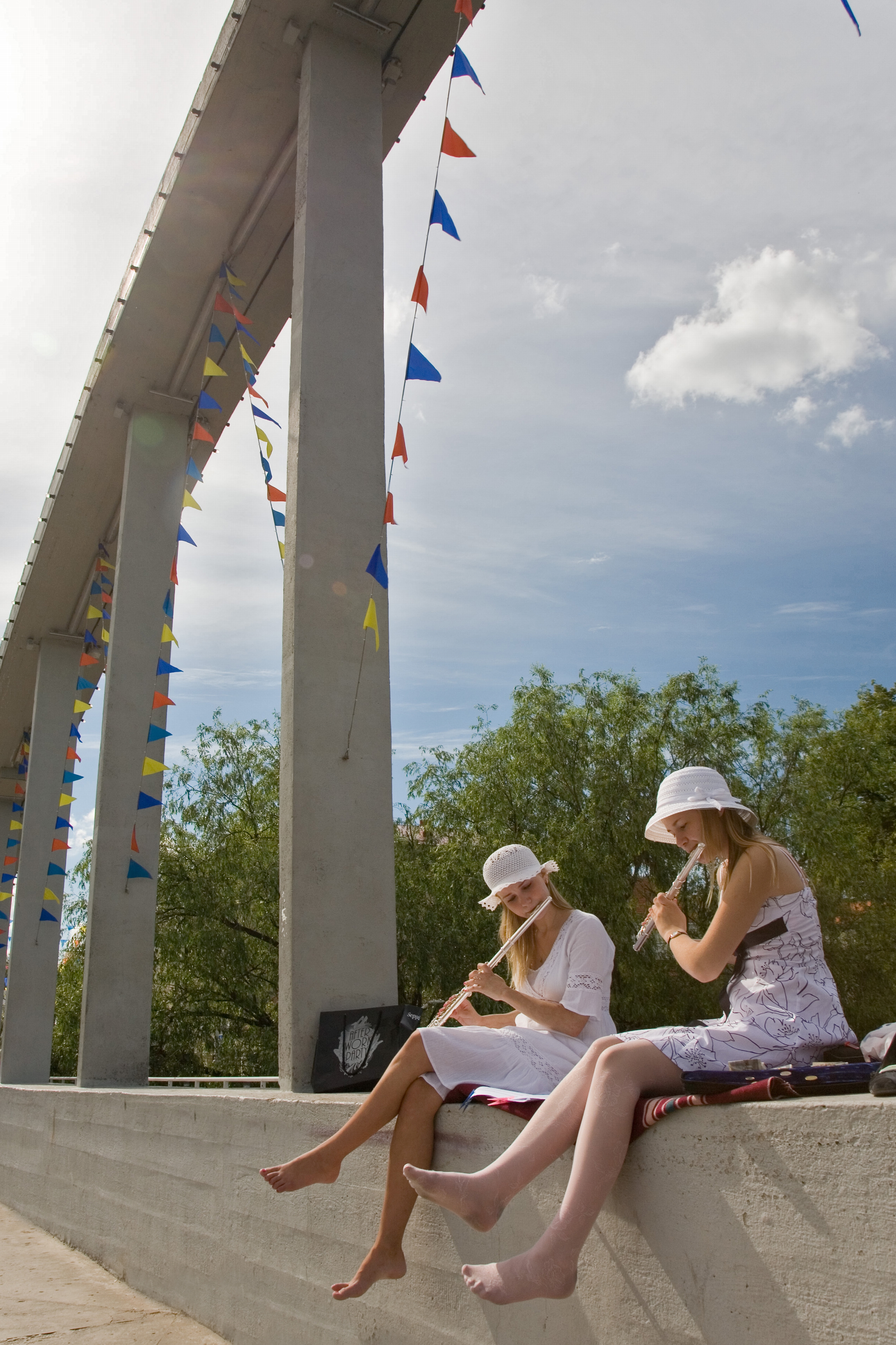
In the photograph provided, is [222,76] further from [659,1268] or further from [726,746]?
[726,746]

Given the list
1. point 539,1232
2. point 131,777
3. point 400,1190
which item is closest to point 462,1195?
point 539,1232

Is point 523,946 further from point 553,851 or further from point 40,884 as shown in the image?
point 40,884

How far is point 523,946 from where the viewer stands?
9.99ft

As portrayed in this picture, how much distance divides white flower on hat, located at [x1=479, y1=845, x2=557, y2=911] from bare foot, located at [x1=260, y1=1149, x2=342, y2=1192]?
2.66ft

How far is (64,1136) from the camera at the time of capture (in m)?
6.25

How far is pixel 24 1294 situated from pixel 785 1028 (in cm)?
391

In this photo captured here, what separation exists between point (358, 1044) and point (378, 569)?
6.56 ft

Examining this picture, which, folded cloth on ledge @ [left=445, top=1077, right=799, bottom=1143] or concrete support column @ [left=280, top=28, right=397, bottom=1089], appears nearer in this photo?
folded cloth on ledge @ [left=445, top=1077, right=799, bottom=1143]

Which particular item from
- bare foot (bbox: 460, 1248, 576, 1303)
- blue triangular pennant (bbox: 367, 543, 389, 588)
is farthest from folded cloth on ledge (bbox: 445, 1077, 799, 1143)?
blue triangular pennant (bbox: 367, 543, 389, 588)

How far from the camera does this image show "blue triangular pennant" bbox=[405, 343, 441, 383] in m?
4.53

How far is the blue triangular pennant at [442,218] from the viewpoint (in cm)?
449

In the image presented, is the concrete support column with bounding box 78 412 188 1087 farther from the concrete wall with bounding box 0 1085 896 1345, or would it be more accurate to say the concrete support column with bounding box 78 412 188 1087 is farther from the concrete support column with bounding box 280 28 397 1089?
the concrete support column with bounding box 280 28 397 1089

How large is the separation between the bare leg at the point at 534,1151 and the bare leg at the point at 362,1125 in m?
0.51

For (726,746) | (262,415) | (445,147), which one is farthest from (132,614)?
(726,746)
